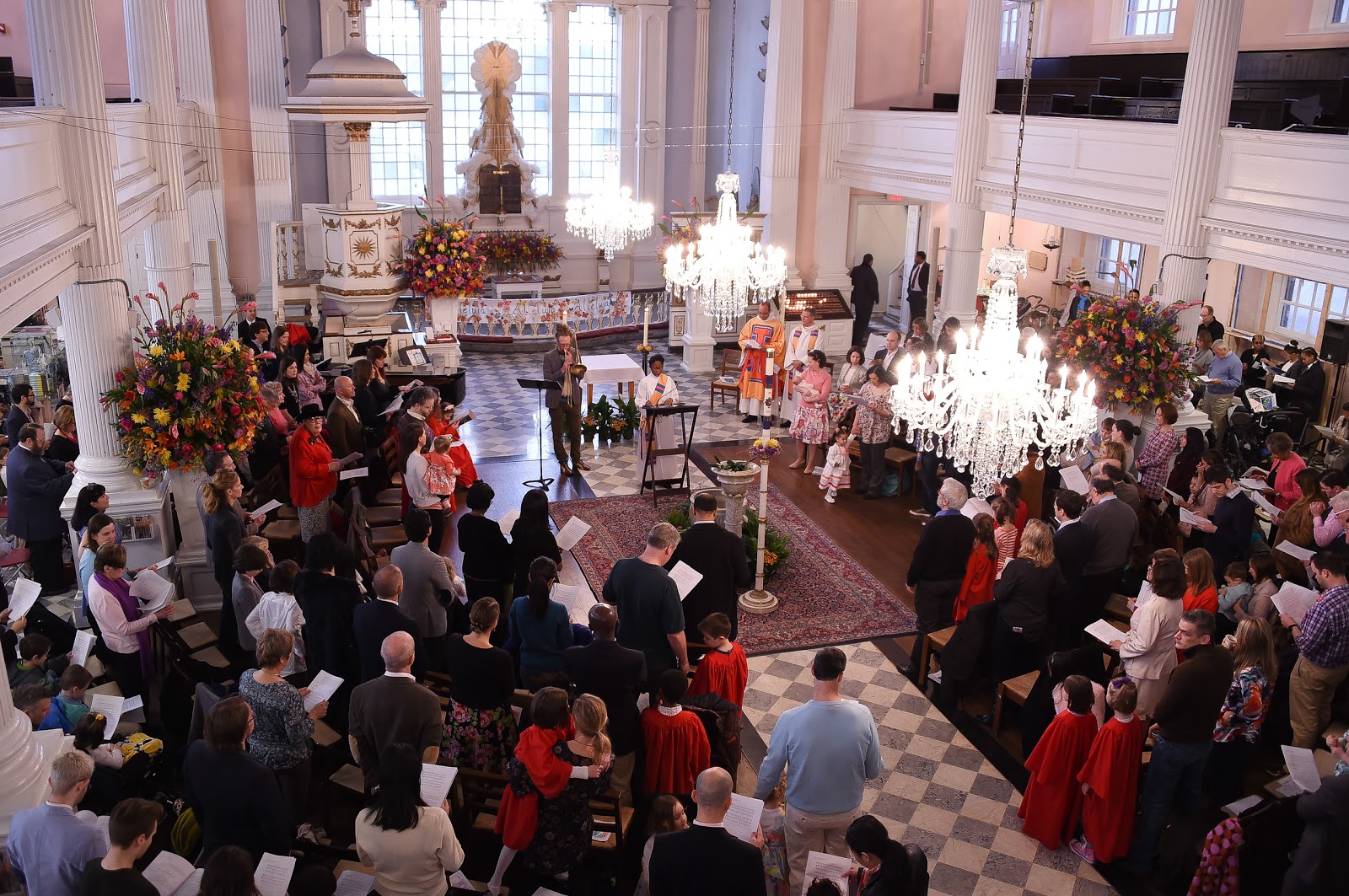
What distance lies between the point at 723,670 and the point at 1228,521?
4.12 m

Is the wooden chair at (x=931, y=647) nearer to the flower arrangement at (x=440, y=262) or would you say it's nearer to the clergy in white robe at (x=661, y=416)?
the clergy in white robe at (x=661, y=416)

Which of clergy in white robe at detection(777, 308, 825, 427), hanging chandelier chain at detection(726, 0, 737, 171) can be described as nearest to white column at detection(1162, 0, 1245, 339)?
clergy in white robe at detection(777, 308, 825, 427)

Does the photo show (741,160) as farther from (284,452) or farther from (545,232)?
(284,452)

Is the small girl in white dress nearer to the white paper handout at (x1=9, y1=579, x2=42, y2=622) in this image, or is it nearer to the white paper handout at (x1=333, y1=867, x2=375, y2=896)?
the white paper handout at (x1=9, y1=579, x2=42, y2=622)

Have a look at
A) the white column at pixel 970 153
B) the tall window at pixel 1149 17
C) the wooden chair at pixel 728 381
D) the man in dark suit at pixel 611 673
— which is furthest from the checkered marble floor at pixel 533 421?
the tall window at pixel 1149 17

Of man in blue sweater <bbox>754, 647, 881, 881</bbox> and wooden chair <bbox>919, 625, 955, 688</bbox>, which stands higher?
man in blue sweater <bbox>754, 647, 881, 881</bbox>

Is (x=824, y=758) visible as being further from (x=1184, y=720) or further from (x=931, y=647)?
(x=931, y=647)

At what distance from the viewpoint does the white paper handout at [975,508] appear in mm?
7565

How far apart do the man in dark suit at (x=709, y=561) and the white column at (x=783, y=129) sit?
9.81m

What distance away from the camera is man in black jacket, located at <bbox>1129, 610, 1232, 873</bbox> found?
5.47 m

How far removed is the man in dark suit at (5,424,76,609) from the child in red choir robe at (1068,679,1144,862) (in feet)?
21.9

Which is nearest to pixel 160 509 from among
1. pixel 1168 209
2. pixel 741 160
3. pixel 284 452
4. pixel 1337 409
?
pixel 284 452

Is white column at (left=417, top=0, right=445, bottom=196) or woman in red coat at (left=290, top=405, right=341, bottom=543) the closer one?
woman in red coat at (left=290, top=405, right=341, bottom=543)

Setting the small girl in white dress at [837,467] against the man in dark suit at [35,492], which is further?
the small girl in white dress at [837,467]
